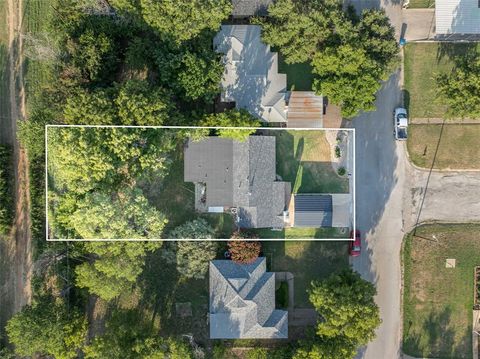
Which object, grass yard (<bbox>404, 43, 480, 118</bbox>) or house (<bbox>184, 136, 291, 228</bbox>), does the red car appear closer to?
house (<bbox>184, 136, 291, 228</bbox>)

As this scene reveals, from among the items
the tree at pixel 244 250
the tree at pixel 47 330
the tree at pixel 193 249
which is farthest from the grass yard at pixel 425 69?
the tree at pixel 47 330

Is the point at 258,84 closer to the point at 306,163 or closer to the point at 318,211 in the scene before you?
the point at 306,163

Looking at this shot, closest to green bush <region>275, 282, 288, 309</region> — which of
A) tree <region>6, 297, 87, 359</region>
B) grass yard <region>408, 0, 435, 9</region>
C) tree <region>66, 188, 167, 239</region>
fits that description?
tree <region>66, 188, 167, 239</region>

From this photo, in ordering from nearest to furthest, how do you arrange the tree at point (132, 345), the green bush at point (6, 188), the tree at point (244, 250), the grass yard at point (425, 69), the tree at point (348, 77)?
the tree at point (132, 345) < the tree at point (348, 77) < the tree at point (244, 250) < the green bush at point (6, 188) < the grass yard at point (425, 69)

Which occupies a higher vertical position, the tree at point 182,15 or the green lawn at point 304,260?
the tree at point 182,15

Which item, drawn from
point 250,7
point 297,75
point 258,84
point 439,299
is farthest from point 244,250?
point 250,7

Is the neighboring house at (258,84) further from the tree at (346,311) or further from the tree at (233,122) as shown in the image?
the tree at (346,311)
